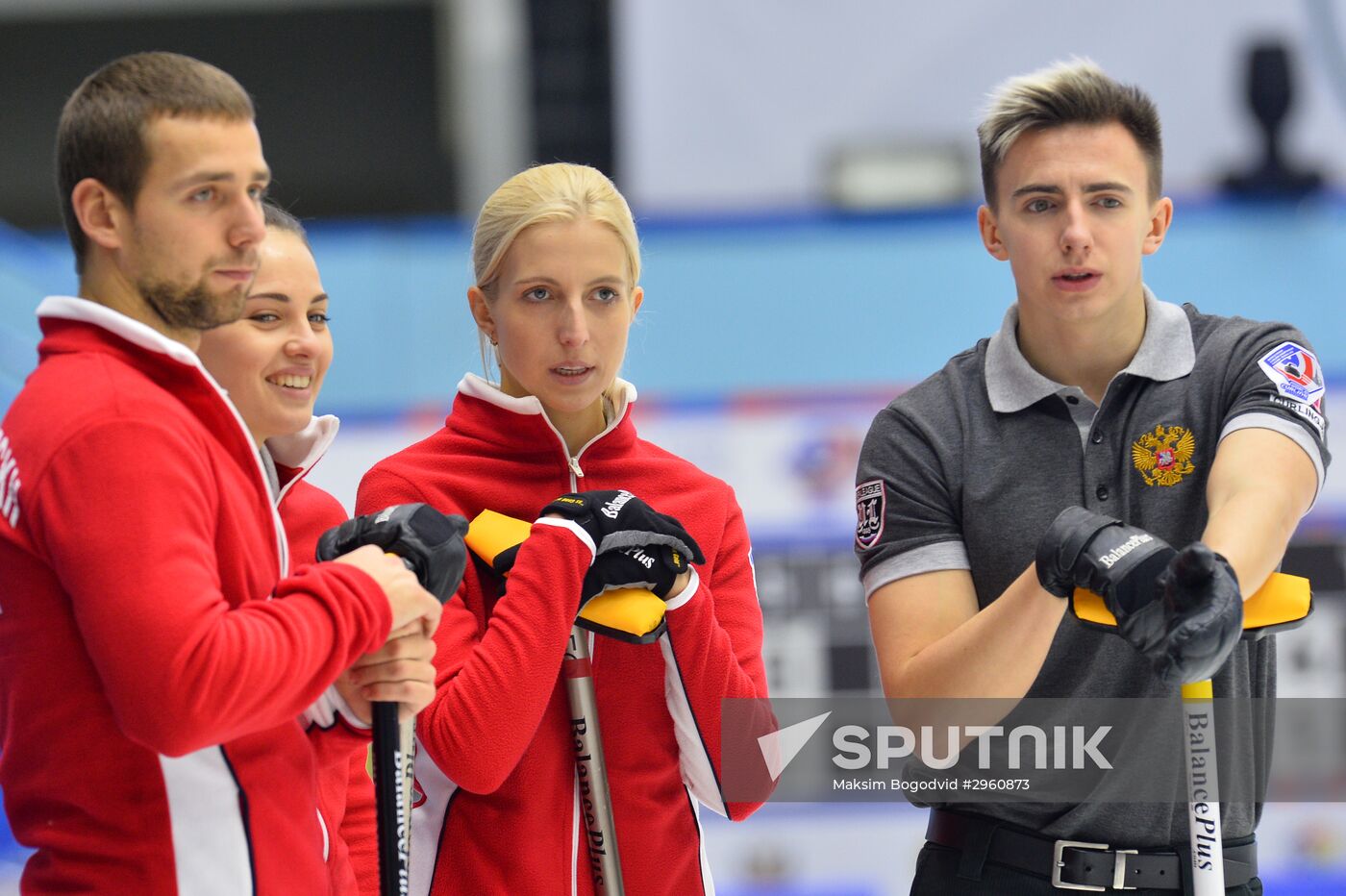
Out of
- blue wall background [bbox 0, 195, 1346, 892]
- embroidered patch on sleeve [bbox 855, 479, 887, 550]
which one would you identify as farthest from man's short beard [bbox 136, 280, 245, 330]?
blue wall background [bbox 0, 195, 1346, 892]

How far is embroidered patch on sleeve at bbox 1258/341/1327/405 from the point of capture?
2.13 m

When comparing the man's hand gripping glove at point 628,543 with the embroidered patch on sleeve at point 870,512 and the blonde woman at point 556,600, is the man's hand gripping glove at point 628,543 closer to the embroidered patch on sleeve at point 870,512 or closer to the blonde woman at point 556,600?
Result: the blonde woman at point 556,600

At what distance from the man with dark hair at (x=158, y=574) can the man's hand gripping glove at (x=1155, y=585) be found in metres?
0.72

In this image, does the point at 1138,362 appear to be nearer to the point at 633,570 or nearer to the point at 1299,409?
the point at 1299,409

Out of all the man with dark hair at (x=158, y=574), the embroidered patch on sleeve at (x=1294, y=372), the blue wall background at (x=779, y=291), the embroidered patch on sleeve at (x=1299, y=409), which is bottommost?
the man with dark hair at (x=158, y=574)

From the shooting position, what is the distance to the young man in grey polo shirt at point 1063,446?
2.14m

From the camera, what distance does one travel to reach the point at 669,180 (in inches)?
345

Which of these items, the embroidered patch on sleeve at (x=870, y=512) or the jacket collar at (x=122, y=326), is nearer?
the jacket collar at (x=122, y=326)

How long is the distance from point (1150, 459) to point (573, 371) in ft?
2.55

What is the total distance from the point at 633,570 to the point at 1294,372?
87 cm

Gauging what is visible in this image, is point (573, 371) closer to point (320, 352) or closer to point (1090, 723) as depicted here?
point (320, 352)

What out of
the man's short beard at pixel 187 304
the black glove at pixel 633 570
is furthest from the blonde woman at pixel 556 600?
the man's short beard at pixel 187 304

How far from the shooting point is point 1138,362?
7.38ft

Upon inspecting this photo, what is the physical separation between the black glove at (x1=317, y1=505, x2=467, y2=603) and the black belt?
2.59ft
